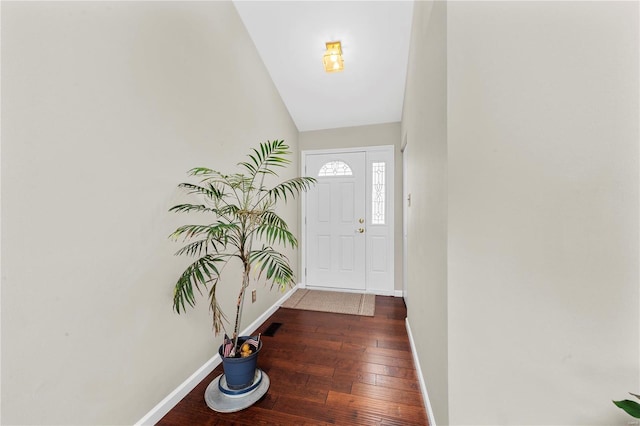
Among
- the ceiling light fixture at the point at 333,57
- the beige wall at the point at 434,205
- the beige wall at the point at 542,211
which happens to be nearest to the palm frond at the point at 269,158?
the beige wall at the point at 434,205

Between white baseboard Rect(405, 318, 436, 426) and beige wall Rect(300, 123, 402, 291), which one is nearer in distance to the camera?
white baseboard Rect(405, 318, 436, 426)

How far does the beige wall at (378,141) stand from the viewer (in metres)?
3.19

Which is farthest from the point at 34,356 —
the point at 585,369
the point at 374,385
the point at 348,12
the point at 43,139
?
the point at 348,12

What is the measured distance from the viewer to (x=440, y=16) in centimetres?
109

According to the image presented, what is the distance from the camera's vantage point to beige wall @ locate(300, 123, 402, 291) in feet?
10.5

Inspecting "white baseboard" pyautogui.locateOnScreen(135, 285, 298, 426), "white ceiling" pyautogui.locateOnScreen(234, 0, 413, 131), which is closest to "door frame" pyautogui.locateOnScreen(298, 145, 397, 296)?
"white ceiling" pyautogui.locateOnScreen(234, 0, 413, 131)

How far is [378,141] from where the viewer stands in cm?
326

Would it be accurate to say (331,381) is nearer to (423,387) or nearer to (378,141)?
(423,387)

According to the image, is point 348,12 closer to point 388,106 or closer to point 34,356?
point 388,106

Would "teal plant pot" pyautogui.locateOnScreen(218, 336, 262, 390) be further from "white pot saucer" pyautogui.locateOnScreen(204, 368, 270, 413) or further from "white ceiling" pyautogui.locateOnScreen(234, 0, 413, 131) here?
"white ceiling" pyautogui.locateOnScreen(234, 0, 413, 131)

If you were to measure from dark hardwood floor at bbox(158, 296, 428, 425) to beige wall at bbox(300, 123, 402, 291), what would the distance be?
105 centimetres

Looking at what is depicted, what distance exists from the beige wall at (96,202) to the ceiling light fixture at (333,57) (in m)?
1.11

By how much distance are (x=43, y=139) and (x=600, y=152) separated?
2.12m

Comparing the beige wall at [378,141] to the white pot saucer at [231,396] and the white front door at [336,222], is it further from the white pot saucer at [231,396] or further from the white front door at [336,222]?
the white pot saucer at [231,396]
